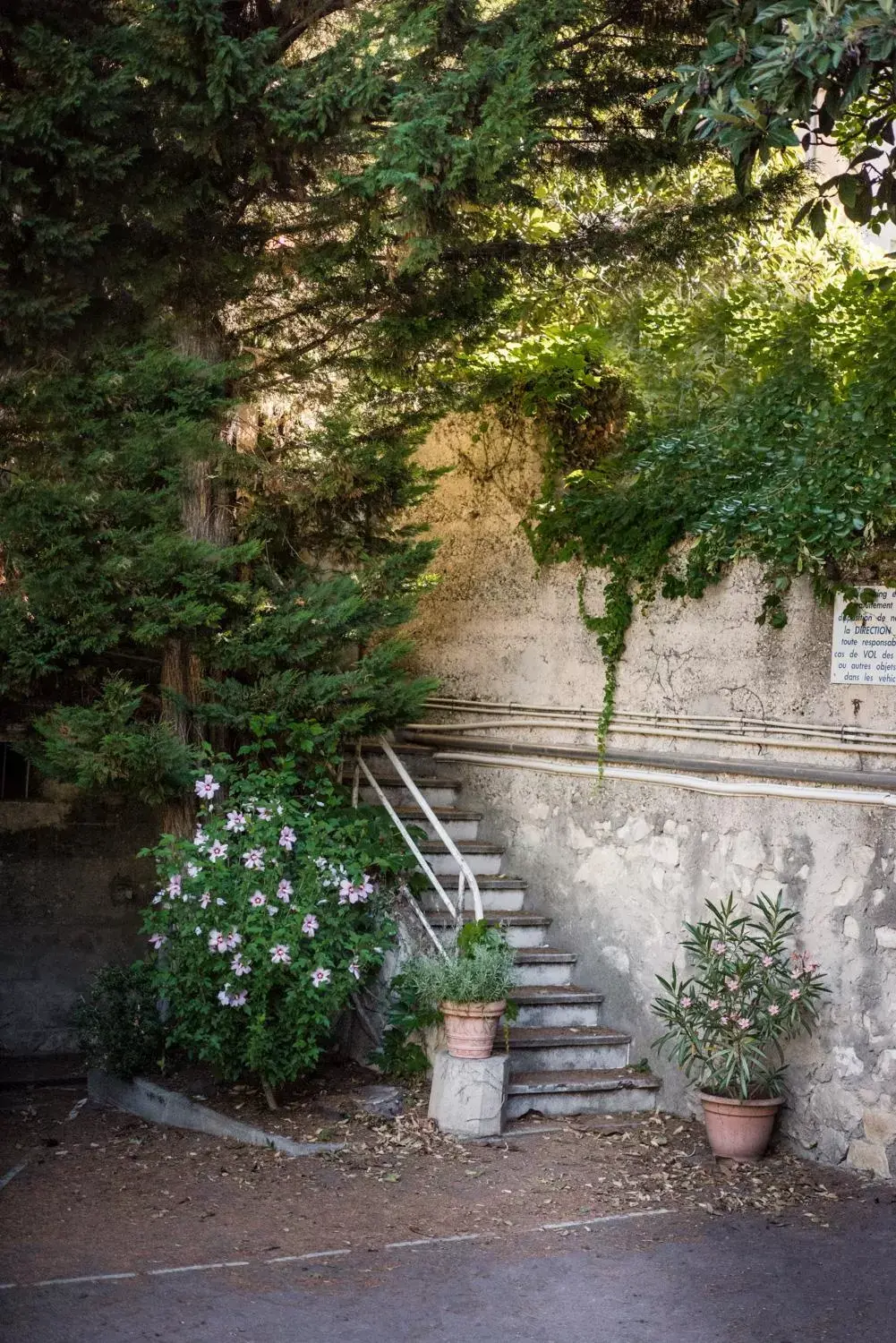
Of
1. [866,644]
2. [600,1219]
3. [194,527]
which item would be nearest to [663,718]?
[866,644]

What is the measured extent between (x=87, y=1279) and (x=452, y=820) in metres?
4.13

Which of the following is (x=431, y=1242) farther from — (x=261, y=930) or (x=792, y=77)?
(x=792, y=77)

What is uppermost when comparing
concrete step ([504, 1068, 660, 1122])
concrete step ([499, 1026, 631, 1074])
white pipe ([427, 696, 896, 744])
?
white pipe ([427, 696, 896, 744])

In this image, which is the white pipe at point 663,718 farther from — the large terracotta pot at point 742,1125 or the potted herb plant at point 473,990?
the large terracotta pot at point 742,1125

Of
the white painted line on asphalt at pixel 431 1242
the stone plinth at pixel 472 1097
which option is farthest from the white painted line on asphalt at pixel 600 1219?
the stone plinth at pixel 472 1097

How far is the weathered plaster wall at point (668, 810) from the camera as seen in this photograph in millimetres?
6078

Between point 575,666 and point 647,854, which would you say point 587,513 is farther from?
point 647,854

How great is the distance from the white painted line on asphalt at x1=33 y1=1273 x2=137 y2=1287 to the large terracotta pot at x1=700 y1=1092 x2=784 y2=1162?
2709 mm

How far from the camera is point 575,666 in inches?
321

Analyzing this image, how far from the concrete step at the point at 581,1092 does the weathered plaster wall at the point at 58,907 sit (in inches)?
137

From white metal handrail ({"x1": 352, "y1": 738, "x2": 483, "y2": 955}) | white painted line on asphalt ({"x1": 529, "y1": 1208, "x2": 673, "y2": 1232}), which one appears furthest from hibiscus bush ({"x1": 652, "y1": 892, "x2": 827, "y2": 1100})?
white metal handrail ({"x1": 352, "y1": 738, "x2": 483, "y2": 955})

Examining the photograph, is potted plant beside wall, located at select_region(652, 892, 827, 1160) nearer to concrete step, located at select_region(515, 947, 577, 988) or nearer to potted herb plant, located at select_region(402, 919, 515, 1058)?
potted herb plant, located at select_region(402, 919, 515, 1058)

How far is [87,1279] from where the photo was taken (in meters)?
4.83

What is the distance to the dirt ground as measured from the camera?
5.32m
